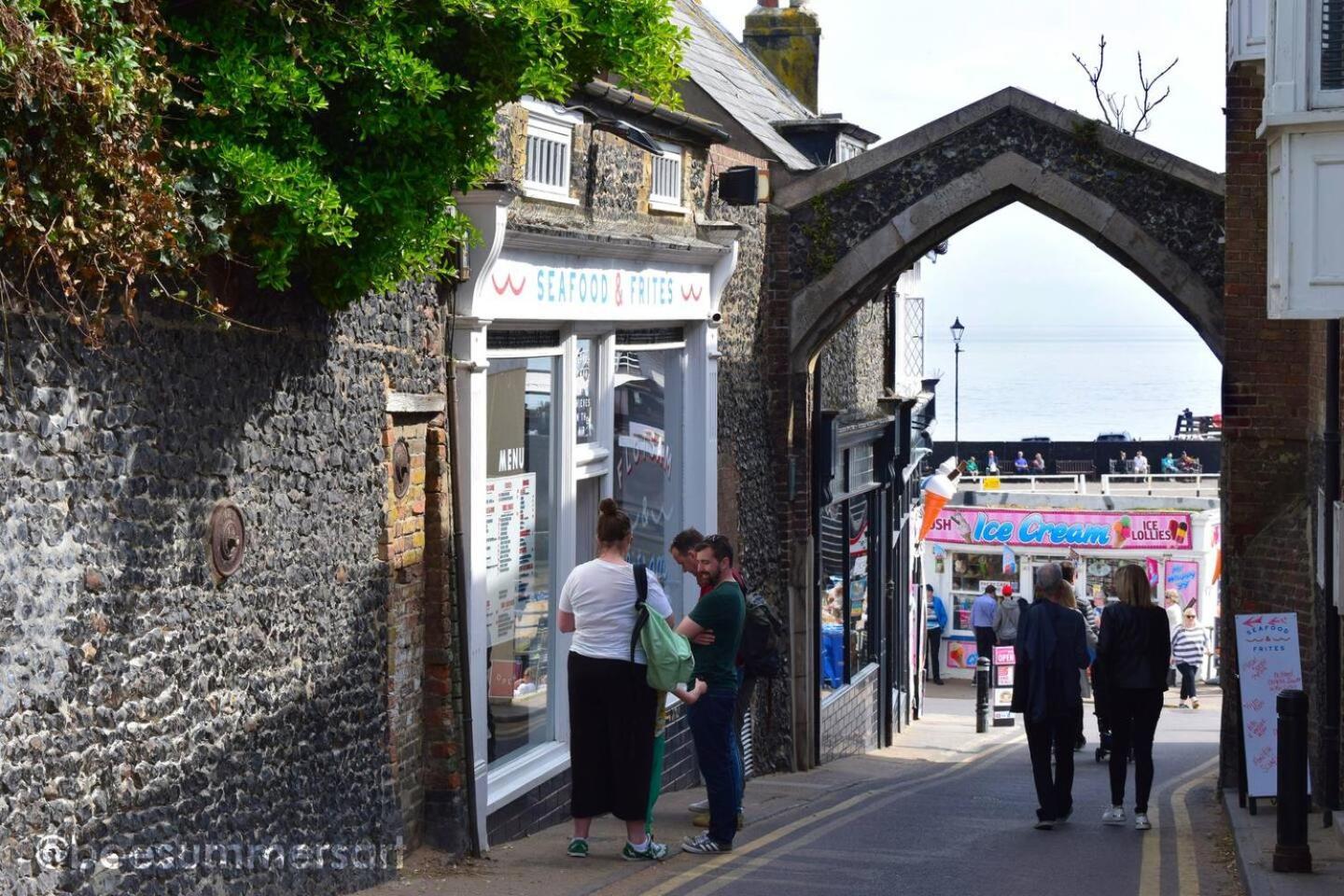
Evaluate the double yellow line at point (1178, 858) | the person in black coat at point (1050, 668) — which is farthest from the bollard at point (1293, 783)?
the person in black coat at point (1050, 668)

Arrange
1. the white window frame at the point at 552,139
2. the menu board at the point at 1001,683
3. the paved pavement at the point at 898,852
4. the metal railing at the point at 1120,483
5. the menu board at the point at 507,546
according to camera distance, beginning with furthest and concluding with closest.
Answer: the metal railing at the point at 1120,483, the menu board at the point at 1001,683, the white window frame at the point at 552,139, the menu board at the point at 507,546, the paved pavement at the point at 898,852

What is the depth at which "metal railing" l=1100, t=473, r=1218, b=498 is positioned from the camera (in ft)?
133

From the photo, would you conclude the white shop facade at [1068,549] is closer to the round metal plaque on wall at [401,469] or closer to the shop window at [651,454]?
the shop window at [651,454]

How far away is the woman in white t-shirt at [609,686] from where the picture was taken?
816 centimetres

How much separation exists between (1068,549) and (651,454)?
764 inches

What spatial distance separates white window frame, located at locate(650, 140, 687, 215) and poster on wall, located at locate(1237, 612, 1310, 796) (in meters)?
4.91

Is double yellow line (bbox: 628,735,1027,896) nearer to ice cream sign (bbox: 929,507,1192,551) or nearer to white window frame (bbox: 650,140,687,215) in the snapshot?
white window frame (bbox: 650,140,687,215)

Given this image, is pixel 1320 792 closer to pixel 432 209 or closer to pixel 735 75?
pixel 432 209

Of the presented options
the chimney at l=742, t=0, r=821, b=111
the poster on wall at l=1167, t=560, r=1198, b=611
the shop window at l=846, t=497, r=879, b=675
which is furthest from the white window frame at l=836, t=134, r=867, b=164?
the poster on wall at l=1167, t=560, r=1198, b=611

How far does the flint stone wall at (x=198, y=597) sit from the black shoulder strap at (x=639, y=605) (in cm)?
122

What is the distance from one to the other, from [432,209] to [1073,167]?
8706mm

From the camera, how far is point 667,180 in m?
12.2

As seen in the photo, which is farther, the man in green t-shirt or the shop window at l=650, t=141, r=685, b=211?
the shop window at l=650, t=141, r=685, b=211

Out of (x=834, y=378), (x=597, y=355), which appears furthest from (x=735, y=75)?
(x=597, y=355)
